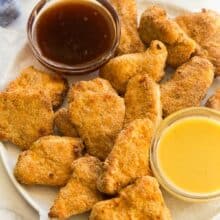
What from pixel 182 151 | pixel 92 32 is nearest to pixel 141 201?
pixel 182 151

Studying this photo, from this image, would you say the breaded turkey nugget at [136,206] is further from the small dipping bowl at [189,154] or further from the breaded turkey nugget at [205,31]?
the breaded turkey nugget at [205,31]

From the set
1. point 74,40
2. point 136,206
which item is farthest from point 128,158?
point 74,40

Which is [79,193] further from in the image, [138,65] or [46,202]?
[138,65]

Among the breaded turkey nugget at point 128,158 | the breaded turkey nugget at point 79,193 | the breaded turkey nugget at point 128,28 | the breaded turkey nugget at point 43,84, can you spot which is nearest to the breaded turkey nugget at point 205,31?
the breaded turkey nugget at point 128,28

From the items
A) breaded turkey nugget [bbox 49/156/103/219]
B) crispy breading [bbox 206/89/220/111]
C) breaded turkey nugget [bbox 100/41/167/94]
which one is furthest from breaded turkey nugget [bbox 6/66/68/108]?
crispy breading [bbox 206/89/220/111]

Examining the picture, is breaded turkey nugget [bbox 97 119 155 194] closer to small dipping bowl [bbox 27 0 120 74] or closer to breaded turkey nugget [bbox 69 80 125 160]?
breaded turkey nugget [bbox 69 80 125 160]

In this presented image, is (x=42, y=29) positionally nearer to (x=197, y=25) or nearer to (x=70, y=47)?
(x=70, y=47)

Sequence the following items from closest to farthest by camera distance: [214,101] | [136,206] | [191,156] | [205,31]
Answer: [136,206] < [191,156] < [214,101] < [205,31]
